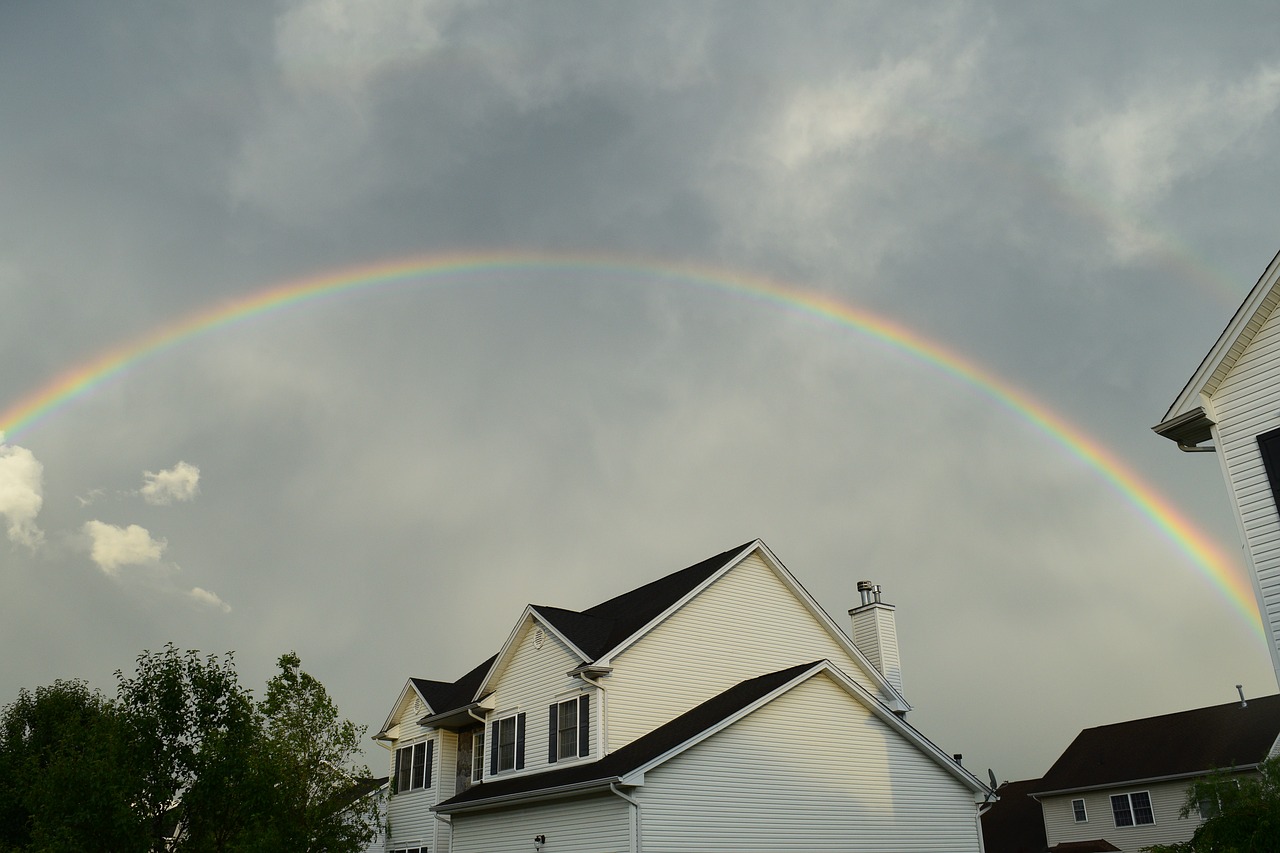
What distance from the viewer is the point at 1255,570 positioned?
15.7 metres

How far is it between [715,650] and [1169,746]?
23.9 m

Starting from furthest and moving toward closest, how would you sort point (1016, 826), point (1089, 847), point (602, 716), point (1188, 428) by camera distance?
point (1016, 826), point (1089, 847), point (602, 716), point (1188, 428)

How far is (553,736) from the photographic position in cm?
2673

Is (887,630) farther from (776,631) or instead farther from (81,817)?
(81,817)

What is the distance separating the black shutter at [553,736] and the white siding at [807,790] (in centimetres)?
587

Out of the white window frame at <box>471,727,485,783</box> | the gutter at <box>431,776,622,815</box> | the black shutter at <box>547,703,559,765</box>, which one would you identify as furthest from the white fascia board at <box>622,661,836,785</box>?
the white window frame at <box>471,727,485,783</box>

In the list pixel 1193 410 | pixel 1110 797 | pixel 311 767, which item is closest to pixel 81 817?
pixel 311 767

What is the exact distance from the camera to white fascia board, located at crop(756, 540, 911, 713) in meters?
30.0

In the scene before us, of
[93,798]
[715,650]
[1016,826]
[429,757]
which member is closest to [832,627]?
[715,650]

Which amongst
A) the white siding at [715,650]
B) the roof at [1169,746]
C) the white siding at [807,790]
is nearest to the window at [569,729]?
the white siding at [715,650]

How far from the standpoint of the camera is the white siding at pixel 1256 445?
15508 millimetres

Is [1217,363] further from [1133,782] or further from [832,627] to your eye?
[1133,782]

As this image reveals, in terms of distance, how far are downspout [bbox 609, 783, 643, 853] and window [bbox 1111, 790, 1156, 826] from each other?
91.6 ft

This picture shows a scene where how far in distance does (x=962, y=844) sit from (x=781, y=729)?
6.79 metres
